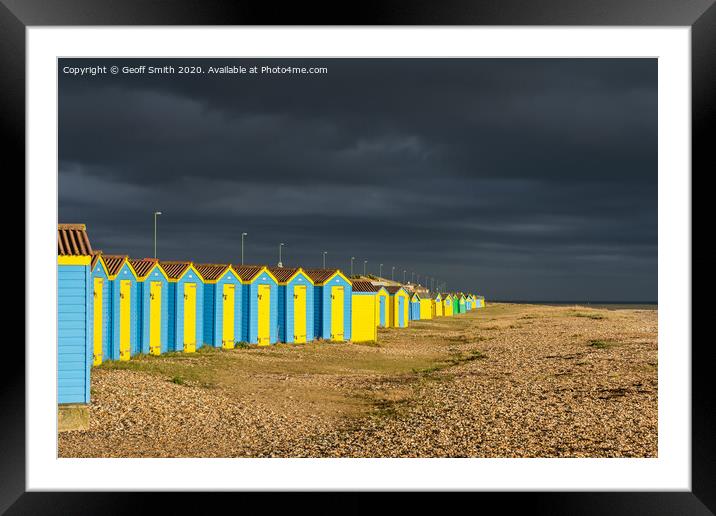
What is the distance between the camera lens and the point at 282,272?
2955cm

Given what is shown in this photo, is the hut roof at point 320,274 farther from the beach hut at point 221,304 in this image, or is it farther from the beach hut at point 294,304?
the beach hut at point 221,304

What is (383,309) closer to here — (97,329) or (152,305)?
(152,305)

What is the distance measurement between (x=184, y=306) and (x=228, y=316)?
2.57 metres

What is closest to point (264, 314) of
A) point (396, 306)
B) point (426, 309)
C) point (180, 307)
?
point (180, 307)

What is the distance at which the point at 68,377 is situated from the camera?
10.9 metres

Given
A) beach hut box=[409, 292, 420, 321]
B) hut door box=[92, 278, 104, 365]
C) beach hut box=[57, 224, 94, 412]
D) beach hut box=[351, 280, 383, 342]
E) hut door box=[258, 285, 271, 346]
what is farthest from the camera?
beach hut box=[409, 292, 420, 321]

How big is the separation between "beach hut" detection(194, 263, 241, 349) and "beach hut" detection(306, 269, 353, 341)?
5.40 m

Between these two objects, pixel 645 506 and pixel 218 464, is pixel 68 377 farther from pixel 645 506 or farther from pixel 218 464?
pixel 645 506

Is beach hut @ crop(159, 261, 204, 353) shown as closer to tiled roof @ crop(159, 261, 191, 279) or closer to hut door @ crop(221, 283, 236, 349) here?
tiled roof @ crop(159, 261, 191, 279)

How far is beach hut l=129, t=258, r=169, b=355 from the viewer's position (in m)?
21.4

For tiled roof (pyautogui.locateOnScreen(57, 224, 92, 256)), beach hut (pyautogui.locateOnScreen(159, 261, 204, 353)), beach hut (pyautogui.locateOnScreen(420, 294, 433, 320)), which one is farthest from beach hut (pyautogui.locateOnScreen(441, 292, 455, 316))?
tiled roof (pyautogui.locateOnScreen(57, 224, 92, 256))

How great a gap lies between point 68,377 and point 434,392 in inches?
342

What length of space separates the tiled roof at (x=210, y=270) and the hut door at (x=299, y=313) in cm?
442

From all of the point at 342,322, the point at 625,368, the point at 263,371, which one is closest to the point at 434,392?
the point at 263,371
